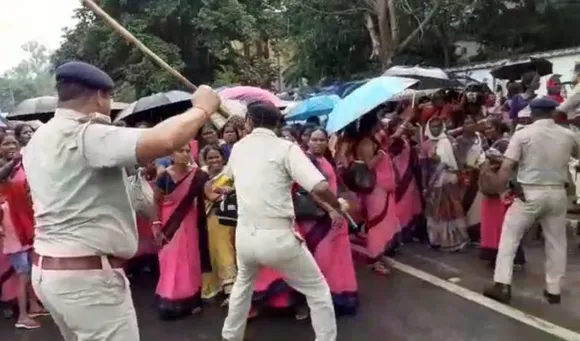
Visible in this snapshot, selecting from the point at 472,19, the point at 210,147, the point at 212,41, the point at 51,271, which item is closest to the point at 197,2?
the point at 212,41

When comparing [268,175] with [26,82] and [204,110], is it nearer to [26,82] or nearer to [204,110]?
[204,110]

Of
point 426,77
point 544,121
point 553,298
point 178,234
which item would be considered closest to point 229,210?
point 178,234

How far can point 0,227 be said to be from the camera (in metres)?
6.38

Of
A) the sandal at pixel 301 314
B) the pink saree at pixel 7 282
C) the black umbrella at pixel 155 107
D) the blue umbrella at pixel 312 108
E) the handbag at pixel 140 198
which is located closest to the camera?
the handbag at pixel 140 198

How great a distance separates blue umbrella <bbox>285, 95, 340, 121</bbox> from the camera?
1089cm

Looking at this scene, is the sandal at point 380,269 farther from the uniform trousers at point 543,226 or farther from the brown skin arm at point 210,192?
the brown skin arm at point 210,192

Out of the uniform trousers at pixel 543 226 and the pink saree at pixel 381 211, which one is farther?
the pink saree at pixel 381 211

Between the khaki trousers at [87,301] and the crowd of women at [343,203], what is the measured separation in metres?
1.95

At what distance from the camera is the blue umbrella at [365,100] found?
7152 mm

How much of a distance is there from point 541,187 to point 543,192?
0.04 m

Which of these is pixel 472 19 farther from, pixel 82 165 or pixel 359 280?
pixel 82 165

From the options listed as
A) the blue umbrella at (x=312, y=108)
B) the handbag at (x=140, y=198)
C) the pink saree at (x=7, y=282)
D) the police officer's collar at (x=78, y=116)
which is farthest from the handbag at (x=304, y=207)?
the blue umbrella at (x=312, y=108)

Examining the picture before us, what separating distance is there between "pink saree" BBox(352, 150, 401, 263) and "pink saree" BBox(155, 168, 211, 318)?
1881 millimetres

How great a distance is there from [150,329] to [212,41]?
1599 centimetres
